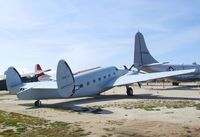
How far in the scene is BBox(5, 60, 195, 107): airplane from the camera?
93.2ft

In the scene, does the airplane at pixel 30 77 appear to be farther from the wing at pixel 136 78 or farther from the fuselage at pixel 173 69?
the wing at pixel 136 78

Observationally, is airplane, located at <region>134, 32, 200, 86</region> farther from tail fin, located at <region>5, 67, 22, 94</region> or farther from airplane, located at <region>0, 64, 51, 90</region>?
airplane, located at <region>0, 64, 51, 90</region>

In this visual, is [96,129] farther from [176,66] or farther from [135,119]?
[176,66]

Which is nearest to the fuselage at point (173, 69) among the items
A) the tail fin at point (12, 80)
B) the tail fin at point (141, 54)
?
the tail fin at point (141, 54)

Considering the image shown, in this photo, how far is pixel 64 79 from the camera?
28.2 m

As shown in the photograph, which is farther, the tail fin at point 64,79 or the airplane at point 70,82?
the airplane at point 70,82

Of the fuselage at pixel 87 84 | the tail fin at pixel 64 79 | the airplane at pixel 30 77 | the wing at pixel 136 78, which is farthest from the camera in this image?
the airplane at pixel 30 77

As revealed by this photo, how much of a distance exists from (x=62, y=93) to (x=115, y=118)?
28.2 feet

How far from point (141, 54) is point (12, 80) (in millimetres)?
26745

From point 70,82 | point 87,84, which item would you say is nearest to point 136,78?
point 87,84

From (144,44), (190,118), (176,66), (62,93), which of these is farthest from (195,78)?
(190,118)

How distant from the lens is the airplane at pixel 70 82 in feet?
93.2

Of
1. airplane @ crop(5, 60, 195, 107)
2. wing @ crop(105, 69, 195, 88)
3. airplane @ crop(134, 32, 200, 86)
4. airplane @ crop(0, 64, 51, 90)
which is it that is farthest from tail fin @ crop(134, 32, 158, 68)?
airplane @ crop(0, 64, 51, 90)

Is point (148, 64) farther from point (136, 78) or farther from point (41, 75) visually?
point (41, 75)
